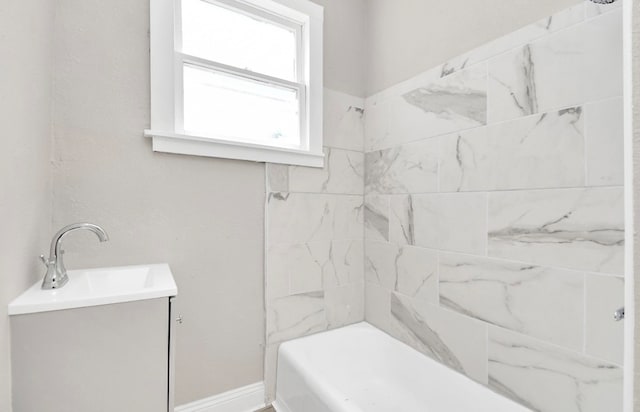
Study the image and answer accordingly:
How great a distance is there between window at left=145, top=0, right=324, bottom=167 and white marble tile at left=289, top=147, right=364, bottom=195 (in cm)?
7

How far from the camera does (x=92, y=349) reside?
0.93 m

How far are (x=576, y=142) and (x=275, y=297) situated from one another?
1579mm

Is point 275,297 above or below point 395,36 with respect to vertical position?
below

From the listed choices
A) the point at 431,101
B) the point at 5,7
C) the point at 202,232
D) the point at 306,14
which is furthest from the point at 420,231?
the point at 5,7

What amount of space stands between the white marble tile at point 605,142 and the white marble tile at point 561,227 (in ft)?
0.15

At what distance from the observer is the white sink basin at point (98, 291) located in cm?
90

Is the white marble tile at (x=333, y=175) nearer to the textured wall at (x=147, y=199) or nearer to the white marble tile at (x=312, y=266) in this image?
the textured wall at (x=147, y=199)

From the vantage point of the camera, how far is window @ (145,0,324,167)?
1.49 metres

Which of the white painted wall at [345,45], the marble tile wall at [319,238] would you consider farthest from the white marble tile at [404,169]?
the white painted wall at [345,45]

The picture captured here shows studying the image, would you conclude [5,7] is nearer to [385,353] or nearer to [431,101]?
[431,101]

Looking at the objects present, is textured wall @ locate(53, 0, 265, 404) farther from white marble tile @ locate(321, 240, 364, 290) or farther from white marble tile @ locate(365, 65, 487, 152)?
white marble tile @ locate(365, 65, 487, 152)

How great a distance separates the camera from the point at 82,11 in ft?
4.34

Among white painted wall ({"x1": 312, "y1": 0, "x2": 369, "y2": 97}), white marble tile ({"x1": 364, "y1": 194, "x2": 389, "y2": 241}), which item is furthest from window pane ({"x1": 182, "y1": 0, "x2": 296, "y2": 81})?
white marble tile ({"x1": 364, "y1": 194, "x2": 389, "y2": 241})

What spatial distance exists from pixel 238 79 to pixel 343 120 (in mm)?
717
